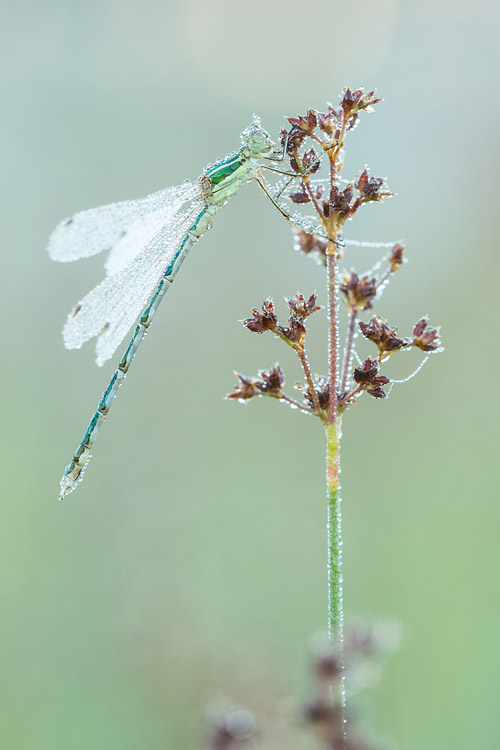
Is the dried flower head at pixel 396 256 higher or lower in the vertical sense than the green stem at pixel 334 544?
higher

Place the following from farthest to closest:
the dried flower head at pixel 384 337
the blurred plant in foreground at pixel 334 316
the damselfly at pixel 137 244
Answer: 1. the damselfly at pixel 137 244
2. the dried flower head at pixel 384 337
3. the blurred plant in foreground at pixel 334 316

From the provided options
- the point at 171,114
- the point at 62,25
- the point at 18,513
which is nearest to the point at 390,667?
the point at 18,513

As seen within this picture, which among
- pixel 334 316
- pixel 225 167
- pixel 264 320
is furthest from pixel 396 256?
pixel 225 167

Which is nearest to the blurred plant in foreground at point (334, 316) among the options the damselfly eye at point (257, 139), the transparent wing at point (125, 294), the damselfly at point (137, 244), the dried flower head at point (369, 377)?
the dried flower head at point (369, 377)

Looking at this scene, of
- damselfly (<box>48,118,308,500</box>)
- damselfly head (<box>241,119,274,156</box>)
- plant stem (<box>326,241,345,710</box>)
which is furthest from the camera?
damselfly (<box>48,118,308,500</box>)

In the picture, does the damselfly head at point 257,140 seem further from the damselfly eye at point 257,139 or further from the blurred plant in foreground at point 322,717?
the blurred plant in foreground at point 322,717

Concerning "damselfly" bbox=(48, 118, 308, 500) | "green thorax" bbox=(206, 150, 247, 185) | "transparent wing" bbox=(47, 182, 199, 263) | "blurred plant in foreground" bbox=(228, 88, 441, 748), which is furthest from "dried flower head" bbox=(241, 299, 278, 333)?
"transparent wing" bbox=(47, 182, 199, 263)

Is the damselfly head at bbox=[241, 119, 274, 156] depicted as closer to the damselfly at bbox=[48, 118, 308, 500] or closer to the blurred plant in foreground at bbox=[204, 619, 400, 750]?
the damselfly at bbox=[48, 118, 308, 500]

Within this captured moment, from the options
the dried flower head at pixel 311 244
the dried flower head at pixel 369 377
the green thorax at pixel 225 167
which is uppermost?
the green thorax at pixel 225 167
